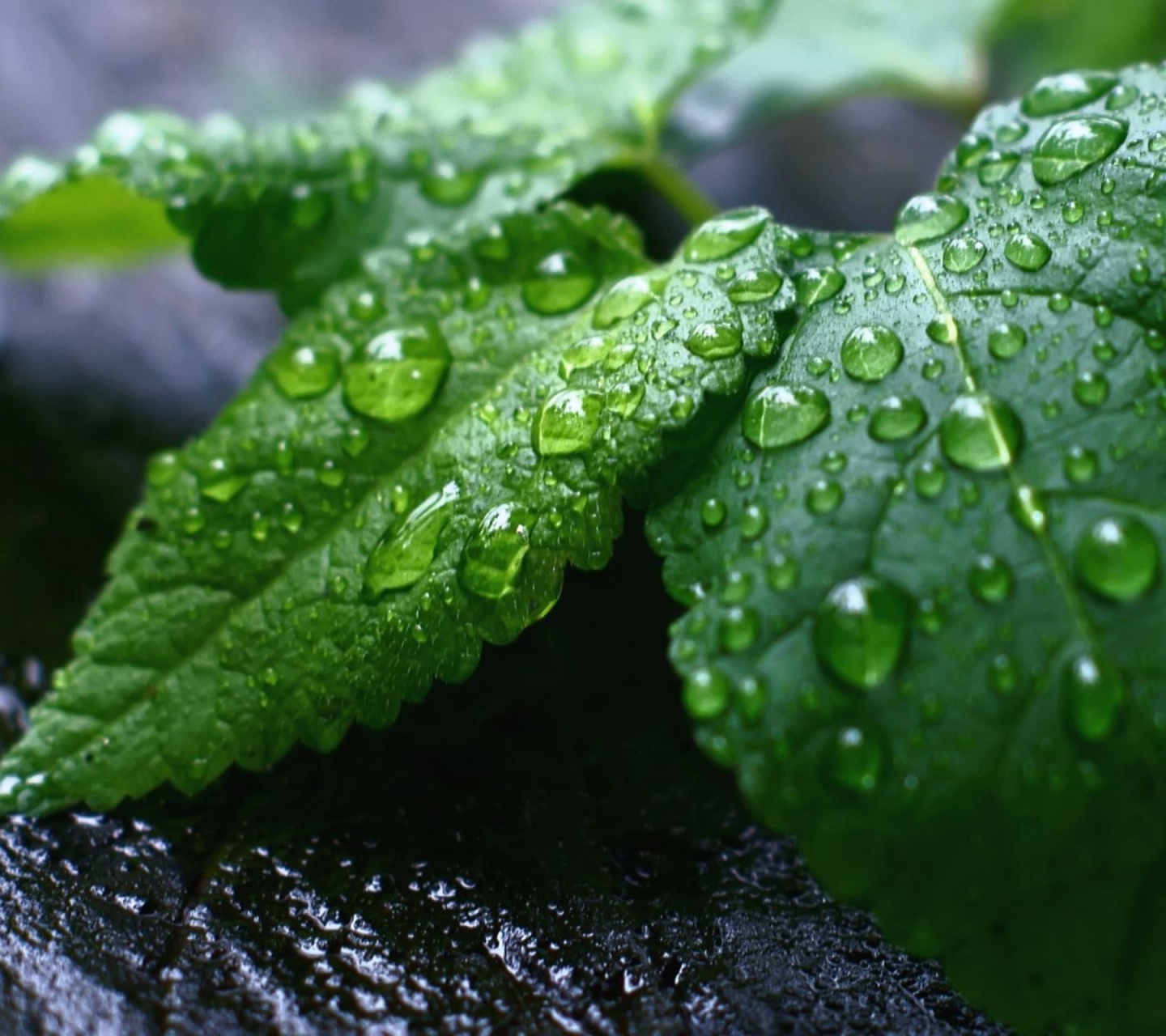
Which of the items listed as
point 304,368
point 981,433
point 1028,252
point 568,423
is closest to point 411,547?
point 568,423

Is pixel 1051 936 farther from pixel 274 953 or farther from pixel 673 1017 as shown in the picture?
pixel 274 953

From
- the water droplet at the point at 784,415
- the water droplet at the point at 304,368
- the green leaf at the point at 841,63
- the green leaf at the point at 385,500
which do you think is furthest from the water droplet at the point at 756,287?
the green leaf at the point at 841,63

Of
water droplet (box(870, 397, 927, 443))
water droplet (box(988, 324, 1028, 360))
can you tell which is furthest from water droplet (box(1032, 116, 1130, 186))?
water droplet (box(870, 397, 927, 443))

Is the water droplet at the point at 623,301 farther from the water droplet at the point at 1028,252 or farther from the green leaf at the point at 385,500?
the water droplet at the point at 1028,252

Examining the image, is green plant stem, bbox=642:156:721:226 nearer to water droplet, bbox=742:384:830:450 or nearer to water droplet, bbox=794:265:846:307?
water droplet, bbox=794:265:846:307

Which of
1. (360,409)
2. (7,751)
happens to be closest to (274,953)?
(7,751)

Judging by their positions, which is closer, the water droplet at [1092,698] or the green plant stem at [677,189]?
the water droplet at [1092,698]
